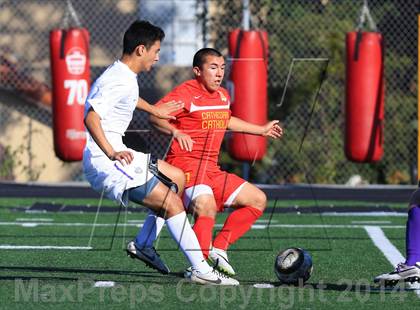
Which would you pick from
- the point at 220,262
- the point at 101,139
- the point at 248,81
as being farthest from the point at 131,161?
the point at 248,81

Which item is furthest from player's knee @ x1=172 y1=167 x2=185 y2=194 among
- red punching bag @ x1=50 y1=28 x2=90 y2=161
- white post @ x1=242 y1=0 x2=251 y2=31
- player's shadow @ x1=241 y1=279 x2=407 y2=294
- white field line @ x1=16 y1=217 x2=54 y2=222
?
white post @ x1=242 y1=0 x2=251 y2=31

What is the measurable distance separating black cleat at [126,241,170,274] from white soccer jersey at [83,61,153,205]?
0.64m

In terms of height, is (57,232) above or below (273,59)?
below

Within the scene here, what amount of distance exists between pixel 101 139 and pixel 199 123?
1.47m

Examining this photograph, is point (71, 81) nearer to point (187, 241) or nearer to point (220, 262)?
point (220, 262)

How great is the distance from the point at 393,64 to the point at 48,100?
5.13 metres

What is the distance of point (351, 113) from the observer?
15.9 m

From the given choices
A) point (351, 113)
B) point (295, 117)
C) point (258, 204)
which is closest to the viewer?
point (258, 204)

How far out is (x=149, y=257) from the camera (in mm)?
8141

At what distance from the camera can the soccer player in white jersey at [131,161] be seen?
7.55 meters

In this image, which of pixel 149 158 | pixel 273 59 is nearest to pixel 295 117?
pixel 273 59

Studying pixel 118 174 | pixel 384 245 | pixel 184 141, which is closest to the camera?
pixel 118 174

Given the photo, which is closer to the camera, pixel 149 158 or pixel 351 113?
pixel 149 158

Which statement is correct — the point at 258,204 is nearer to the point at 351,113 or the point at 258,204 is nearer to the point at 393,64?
the point at 351,113
